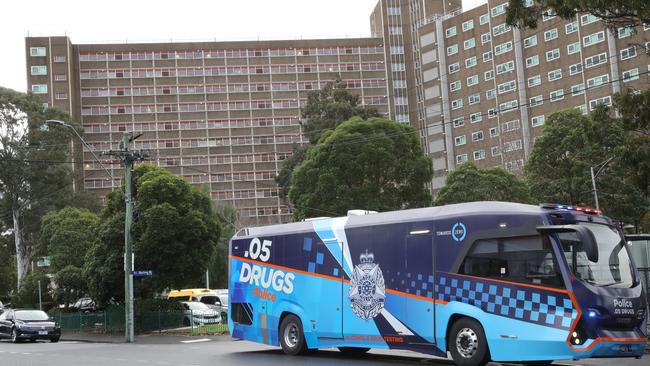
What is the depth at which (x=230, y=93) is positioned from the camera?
387 feet

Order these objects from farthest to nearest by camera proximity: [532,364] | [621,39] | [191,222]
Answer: [621,39] < [191,222] < [532,364]

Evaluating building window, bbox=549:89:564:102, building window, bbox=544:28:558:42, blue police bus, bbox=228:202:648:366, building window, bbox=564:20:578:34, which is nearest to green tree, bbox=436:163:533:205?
building window, bbox=549:89:564:102

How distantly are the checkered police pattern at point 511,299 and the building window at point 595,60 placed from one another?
2938 inches

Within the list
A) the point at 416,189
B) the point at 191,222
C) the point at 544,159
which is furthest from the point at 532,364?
the point at 544,159

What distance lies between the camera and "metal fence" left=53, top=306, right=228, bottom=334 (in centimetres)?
3449

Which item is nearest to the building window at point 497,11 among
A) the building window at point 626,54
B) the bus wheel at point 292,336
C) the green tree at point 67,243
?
the building window at point 626,54

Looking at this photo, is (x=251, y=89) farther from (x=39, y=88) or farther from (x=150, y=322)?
(x=150, y=322)

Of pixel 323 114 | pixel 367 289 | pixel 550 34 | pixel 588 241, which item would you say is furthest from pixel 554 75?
pixel 588 241

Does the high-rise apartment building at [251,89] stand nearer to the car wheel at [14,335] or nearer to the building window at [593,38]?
the building window at [593,38]

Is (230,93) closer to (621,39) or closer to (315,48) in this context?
(315,48)

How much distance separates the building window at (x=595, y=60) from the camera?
82.9 meters

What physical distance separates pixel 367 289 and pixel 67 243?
1537 inches

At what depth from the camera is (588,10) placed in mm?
18531

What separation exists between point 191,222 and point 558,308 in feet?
77.4
